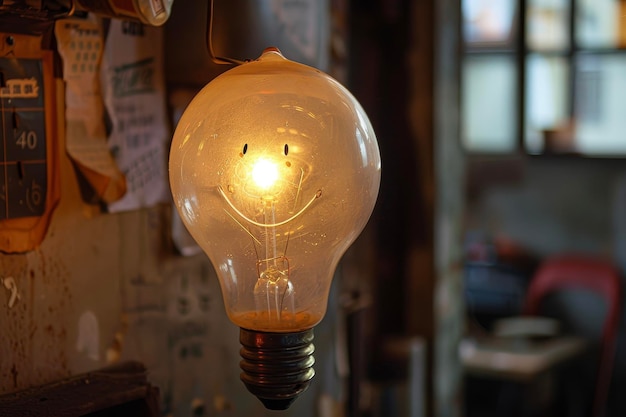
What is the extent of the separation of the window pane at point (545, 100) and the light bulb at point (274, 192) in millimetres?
3539

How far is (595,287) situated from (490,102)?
115 centimetres

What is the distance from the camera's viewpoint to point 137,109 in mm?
1175

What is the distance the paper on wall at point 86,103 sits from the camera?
1.06m

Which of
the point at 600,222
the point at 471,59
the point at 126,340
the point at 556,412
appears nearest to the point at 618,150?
the point at 600,222

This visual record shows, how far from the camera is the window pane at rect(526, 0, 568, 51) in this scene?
432 cm

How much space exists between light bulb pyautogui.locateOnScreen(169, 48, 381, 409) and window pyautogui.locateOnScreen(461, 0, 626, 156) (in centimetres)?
331

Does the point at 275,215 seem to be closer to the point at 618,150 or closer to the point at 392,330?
the point at 392,330

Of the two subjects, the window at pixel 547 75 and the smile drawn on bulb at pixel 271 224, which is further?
the window at pixel 547 75

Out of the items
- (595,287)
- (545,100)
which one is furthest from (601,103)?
(595,287)

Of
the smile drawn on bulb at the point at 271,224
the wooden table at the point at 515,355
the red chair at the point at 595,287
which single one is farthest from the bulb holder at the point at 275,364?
the red chair at the point at 595,287

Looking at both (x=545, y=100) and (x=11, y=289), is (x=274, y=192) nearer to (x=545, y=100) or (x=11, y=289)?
(x=11, y=289)

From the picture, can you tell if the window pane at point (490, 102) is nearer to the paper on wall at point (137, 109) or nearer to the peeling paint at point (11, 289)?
the paper on wall at point (137, 109)

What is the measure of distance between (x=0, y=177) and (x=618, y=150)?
365 centimetres

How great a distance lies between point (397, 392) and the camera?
6.14 ft
